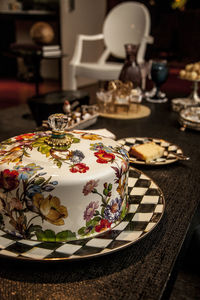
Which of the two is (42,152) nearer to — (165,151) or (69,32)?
(165,151)

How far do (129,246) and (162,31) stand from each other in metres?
5.66

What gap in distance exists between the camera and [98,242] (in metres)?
0.49

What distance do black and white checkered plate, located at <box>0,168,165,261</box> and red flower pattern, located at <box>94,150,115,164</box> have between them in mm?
107

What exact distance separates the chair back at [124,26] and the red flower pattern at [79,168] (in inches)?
112

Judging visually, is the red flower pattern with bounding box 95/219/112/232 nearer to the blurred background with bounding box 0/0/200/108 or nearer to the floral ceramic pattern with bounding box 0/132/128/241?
the floral ceramic pattern with bounding box 0/132/128/241

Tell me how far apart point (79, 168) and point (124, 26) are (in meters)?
3.04

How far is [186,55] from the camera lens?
570 cm

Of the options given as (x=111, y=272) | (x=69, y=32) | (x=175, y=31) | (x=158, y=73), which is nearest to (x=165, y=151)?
(x=111, y=272)

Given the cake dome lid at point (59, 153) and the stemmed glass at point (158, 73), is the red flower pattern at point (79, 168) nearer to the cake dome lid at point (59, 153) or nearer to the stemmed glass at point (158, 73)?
the cake dome lid at point (59, 153)

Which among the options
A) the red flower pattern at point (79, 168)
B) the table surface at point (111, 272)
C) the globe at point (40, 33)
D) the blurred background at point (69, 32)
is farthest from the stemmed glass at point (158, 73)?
the blurred background at point (69, 32)

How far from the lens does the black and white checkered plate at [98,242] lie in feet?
1.50

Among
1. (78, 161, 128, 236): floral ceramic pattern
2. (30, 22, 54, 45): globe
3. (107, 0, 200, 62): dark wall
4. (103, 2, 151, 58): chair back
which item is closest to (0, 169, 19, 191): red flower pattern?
(78, 161, 128, 236): floral ceramic pattern

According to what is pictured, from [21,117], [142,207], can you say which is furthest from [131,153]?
[21,117]

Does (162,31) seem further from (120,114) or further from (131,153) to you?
(131,153)
